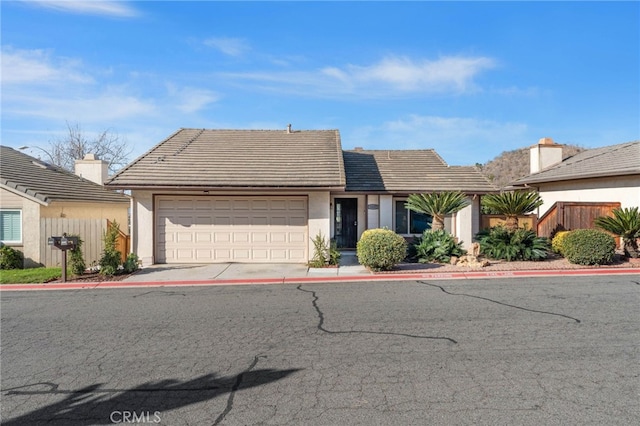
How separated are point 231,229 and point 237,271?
215 cm

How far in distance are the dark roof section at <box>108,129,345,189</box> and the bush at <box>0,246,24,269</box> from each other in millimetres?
4161

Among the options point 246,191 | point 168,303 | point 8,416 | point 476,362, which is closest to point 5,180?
point 246,191

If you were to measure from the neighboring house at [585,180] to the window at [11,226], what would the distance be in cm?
2000

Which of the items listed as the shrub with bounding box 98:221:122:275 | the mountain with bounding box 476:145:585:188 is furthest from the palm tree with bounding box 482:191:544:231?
the mountain with bounding box 476:145:585:188

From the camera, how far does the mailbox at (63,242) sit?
39.9 feet

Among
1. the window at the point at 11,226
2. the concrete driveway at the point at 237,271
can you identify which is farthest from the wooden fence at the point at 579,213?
the window at the point at 11,226

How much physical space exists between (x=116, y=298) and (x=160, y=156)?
26.9ft

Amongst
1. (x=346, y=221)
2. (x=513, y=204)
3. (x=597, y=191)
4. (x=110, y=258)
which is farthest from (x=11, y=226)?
(x=597, y=191)

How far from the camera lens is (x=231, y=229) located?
15234 mm

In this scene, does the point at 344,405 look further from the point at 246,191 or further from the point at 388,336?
the point at 246,191

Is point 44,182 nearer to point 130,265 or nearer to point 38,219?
point 38,219

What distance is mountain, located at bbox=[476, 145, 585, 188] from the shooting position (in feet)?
160

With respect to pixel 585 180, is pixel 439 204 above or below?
below

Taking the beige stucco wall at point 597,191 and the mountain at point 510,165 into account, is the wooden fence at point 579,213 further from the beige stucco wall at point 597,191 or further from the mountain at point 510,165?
the mountain at point 510,165
